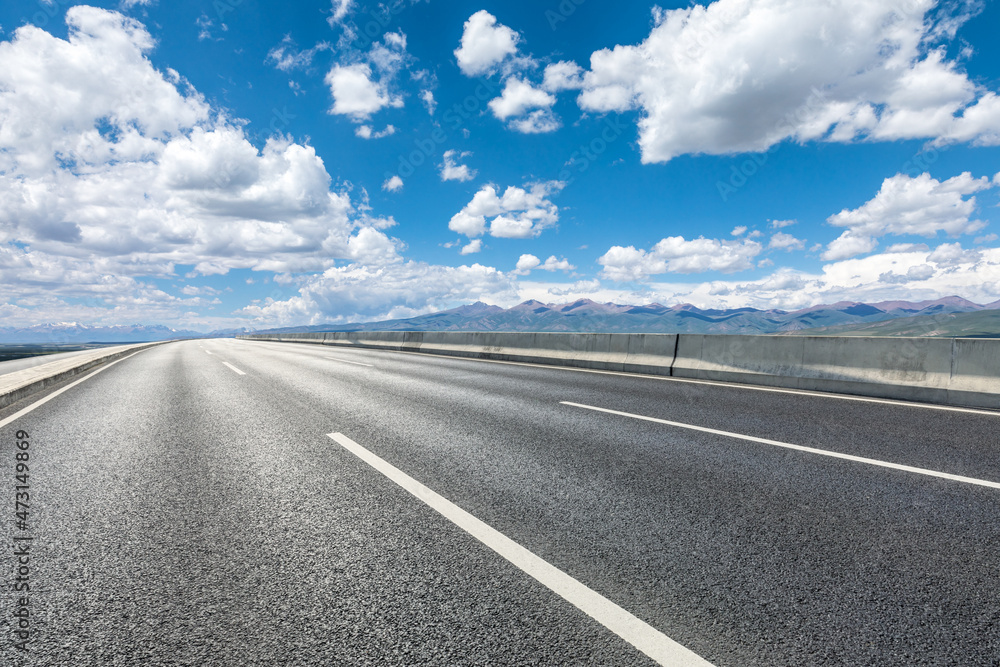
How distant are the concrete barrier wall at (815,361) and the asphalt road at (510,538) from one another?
156 centimetres

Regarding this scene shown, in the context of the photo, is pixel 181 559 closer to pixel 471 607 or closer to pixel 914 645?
pixel 471 607

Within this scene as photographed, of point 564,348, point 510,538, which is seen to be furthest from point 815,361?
point 510,538

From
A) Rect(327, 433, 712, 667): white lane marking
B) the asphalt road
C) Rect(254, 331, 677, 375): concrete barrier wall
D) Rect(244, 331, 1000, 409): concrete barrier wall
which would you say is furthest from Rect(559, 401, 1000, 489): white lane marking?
Rect(254, 331, 677, 375): concrete barrier wall

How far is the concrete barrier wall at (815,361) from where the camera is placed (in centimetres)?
731

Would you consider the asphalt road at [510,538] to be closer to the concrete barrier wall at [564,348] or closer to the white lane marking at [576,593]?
the white lane marking at [576,593]

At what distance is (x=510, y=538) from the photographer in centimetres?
291

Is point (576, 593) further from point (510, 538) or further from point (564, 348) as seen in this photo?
point (564, 348)

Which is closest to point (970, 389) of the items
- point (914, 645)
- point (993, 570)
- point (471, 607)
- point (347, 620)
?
point (993, 570)

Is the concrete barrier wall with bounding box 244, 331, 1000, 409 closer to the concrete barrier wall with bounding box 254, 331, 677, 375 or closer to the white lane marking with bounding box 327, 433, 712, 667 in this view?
the concrete barrier wall with bounding box 254, 331, 677, 375

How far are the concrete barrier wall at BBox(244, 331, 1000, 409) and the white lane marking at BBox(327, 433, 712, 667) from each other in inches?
312

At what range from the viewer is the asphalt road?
2014 mm

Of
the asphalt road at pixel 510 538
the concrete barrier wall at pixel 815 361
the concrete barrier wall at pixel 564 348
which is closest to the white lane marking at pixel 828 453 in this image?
the asphalt road at pixel 510 538

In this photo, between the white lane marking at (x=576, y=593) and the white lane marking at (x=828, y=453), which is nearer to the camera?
the white lane marking at (x=576, y=593)

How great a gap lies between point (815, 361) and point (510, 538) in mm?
8452
